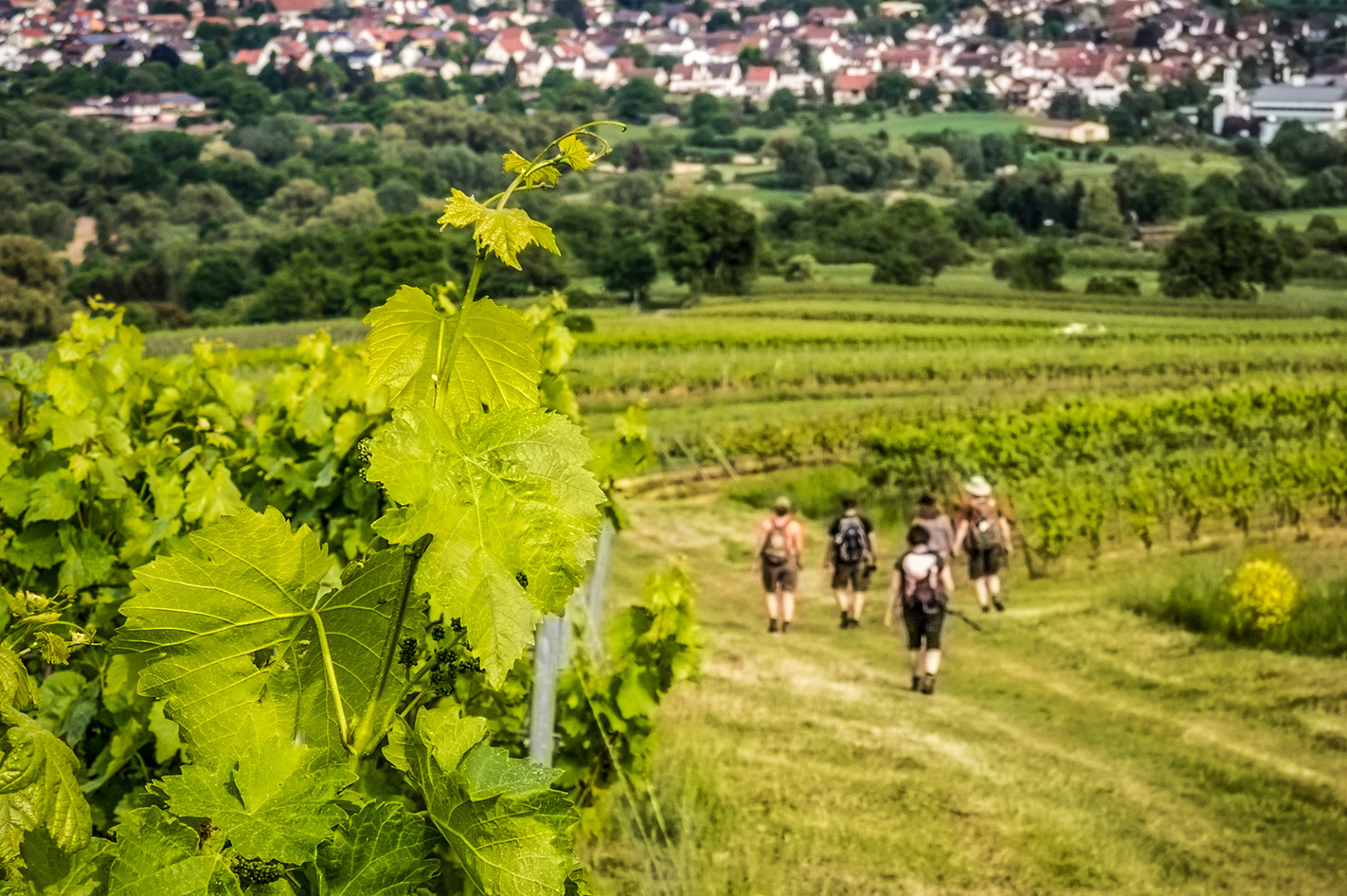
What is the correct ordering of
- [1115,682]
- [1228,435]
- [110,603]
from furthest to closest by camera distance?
[1228,435] → [1115,682] → [110,603]

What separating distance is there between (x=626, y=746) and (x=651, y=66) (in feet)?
64.0

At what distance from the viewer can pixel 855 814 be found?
618 cm

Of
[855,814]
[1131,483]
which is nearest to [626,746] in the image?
[855,814]

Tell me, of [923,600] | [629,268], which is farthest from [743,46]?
[923,600]

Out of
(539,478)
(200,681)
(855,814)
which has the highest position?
(539,478)

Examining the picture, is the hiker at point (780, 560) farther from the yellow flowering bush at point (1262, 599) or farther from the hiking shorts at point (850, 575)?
the yellow flowering bush at point (1262, 599)

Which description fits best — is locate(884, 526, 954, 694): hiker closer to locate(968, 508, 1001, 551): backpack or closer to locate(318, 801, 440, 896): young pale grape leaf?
locate(968, 508, 1001, 551): backpack

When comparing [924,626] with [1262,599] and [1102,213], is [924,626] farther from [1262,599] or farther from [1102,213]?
[1102,213]

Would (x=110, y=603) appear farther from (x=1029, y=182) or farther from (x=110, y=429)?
(x=1029, y=182)

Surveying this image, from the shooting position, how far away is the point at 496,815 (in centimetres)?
98

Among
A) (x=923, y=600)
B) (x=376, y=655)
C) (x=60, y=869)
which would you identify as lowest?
(x=923, y=600)

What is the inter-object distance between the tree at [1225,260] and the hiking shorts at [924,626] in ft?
38.4

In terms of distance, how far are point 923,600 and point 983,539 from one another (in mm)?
2660

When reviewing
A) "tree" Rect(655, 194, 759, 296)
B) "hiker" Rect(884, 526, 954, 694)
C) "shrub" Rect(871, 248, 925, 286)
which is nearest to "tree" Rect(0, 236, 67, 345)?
"tree" Rect(655, 194, 759, 296)
